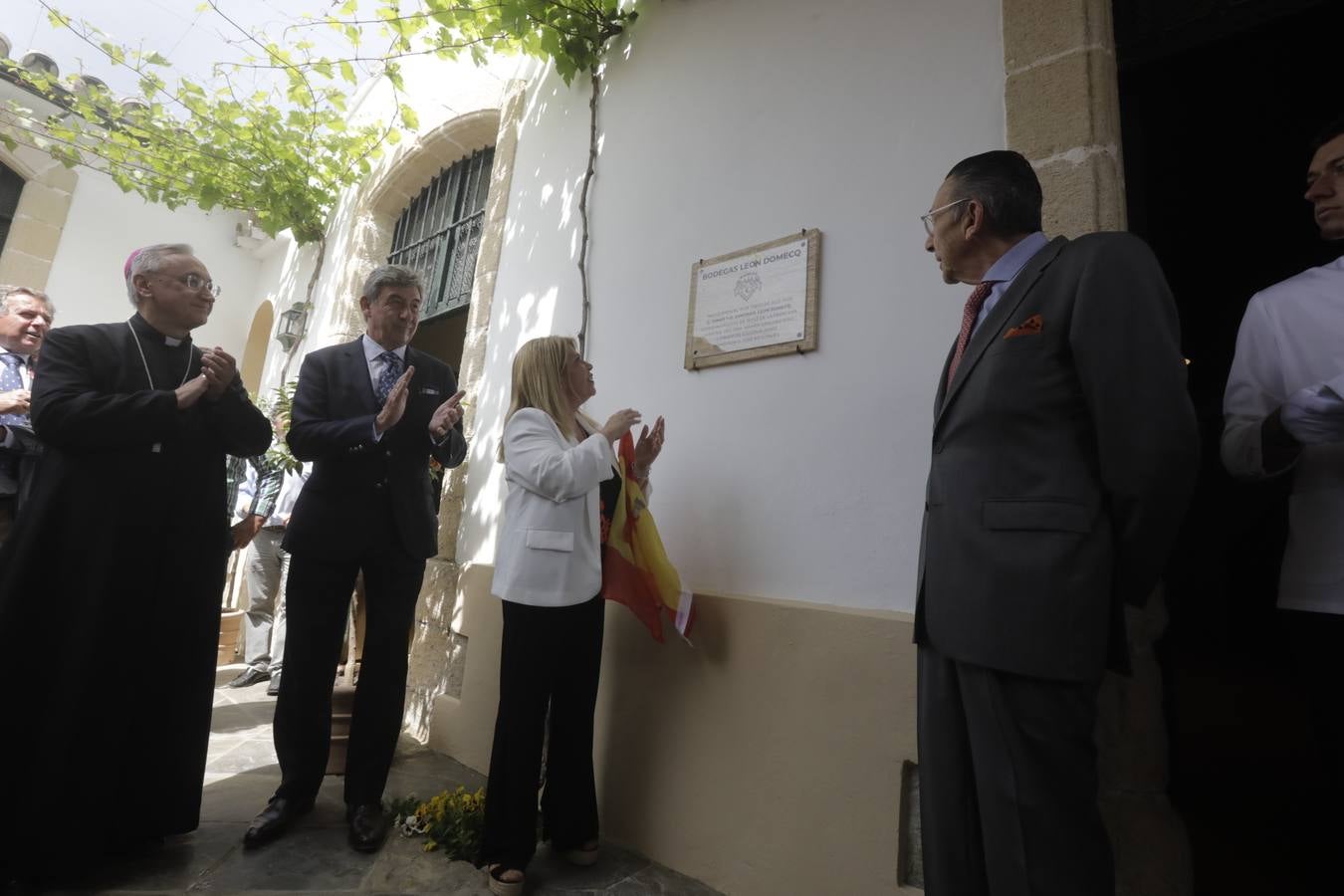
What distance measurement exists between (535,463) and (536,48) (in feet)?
9.31

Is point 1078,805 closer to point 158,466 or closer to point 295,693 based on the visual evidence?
point 295,693

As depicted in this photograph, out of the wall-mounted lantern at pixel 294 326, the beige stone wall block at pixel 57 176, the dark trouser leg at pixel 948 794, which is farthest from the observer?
the beige stone wall block at pixel 57 176

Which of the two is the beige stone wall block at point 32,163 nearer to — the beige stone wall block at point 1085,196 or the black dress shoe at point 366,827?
the black dress shoe at point 366,827

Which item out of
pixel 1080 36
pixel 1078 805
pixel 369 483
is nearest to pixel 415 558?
pixel 369 483

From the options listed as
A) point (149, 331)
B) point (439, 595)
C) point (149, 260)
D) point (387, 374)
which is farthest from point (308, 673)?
point (149, 260)

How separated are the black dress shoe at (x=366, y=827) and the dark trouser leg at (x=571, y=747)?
60 cm

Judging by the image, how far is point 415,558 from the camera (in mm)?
2656

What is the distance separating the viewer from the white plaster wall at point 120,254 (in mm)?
8516

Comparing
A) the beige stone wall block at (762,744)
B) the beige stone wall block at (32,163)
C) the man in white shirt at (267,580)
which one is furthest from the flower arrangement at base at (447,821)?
the beige stone wall block at (32,163)

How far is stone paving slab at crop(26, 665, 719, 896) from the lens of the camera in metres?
2.11

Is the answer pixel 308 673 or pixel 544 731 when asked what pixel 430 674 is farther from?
pixel 544 731

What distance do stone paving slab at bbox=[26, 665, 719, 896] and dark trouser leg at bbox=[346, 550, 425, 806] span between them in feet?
0.73

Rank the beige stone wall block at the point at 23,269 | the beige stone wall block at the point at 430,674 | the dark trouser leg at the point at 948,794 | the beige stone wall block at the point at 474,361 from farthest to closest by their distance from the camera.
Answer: the beige stone wall block at the point at 23,269
the beige stone wall block at the point at 474,361
the beige stone wall block at the point at 430,674
the dark trouser leg at the point at 948,794

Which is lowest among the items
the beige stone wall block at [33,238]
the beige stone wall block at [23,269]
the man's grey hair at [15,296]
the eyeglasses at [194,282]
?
the eyeglasses at [194,282]
